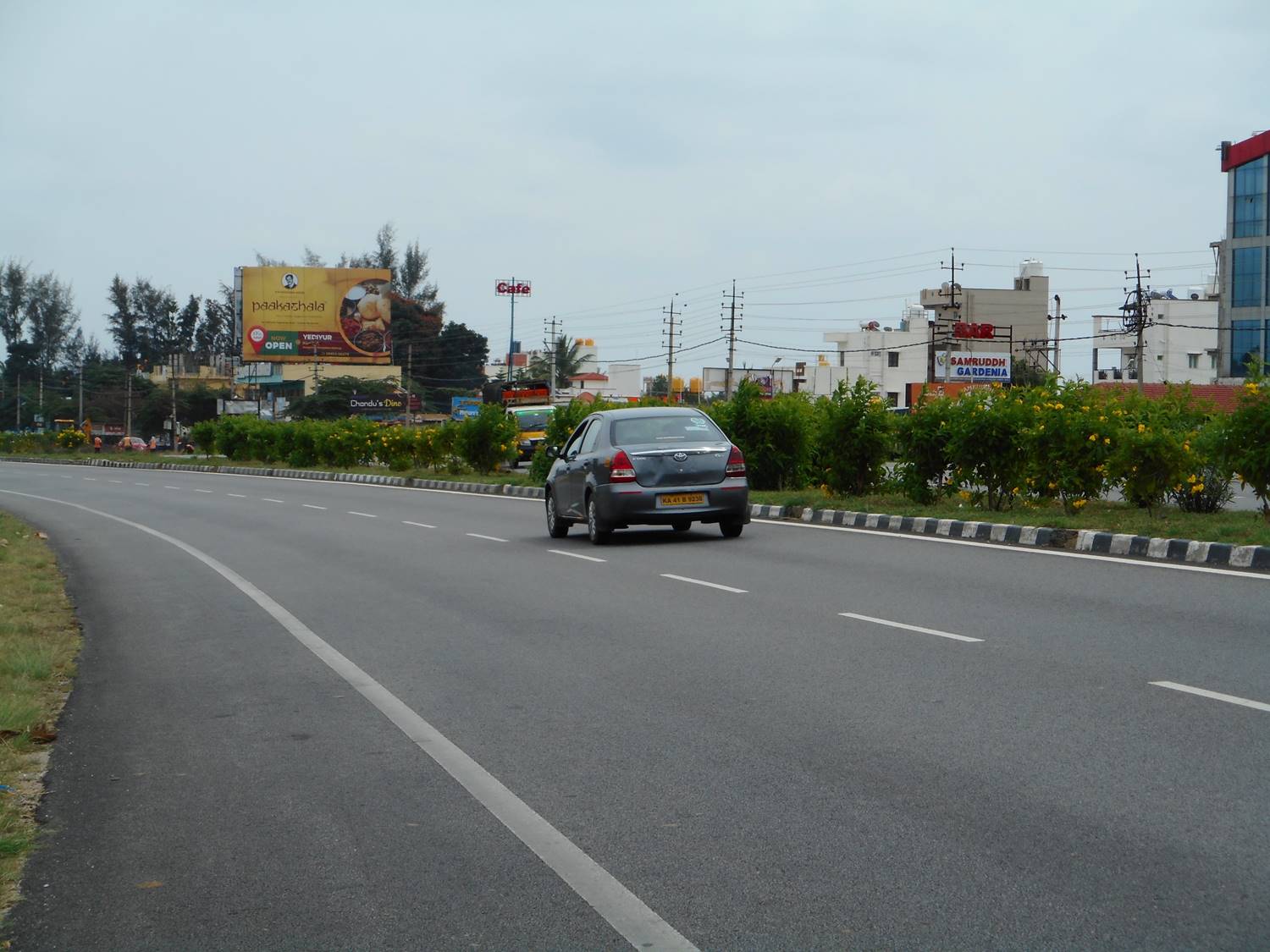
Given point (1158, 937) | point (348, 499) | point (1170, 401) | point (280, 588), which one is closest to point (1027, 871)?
point (1158, 937)

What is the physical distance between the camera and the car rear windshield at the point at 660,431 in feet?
57.4

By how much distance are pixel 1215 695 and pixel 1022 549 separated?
8402 mm

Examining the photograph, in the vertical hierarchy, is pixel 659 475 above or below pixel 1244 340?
below

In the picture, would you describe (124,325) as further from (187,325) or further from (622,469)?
(622,469)

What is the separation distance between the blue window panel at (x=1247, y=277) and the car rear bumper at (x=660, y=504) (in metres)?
52.9

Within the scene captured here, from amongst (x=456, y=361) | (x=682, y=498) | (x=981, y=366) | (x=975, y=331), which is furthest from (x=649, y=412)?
(x=456, y=361)

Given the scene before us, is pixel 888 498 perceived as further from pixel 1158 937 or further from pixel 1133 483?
pixel 1158 937

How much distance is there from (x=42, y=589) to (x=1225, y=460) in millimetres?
12298

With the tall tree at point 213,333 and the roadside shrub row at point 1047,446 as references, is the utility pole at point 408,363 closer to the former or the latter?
the tall tree at point 213,333

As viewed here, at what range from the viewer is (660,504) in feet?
55.4

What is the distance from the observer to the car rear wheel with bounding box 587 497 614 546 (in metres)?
17.3

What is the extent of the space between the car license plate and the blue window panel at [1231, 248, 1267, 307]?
175 ft

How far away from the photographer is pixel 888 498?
2170 centimetres

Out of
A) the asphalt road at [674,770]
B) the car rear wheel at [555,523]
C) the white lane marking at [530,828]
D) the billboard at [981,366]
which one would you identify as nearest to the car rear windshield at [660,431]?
the car rear wheel at [555,523]
